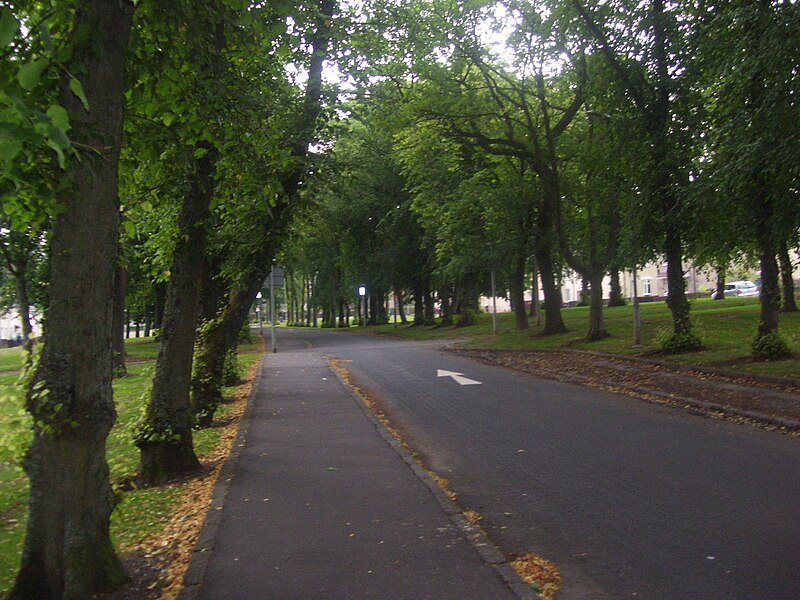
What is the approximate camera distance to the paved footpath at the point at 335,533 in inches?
201

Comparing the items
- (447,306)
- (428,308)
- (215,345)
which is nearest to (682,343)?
(215,345)

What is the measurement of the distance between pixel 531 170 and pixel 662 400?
54.8 ft

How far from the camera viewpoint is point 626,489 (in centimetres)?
775

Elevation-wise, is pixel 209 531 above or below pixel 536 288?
below

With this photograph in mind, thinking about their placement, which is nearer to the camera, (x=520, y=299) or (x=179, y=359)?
(x=179, y=359)

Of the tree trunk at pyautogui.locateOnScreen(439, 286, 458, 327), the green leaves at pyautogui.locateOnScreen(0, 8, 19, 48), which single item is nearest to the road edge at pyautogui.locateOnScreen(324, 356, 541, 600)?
the green leaves at pyautogui.locateOnScreen(0, 8, 19, 48)

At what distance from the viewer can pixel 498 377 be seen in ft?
63.9

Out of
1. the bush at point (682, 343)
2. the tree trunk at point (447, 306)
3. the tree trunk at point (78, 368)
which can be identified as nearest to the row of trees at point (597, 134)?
the bush at point (682, 343)

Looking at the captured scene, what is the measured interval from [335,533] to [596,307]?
2052 cm

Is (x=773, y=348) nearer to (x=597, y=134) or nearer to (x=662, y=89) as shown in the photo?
(x=662, y=89)

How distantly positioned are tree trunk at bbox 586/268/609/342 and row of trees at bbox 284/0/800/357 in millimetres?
70

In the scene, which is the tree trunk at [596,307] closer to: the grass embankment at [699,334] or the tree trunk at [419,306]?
the grass embankment at [699,334]

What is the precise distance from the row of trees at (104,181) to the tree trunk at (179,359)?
0.02 metres

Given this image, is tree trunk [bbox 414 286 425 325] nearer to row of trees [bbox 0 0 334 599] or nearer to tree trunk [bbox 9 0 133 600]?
row of trees [bbox 0 0 334 599]
